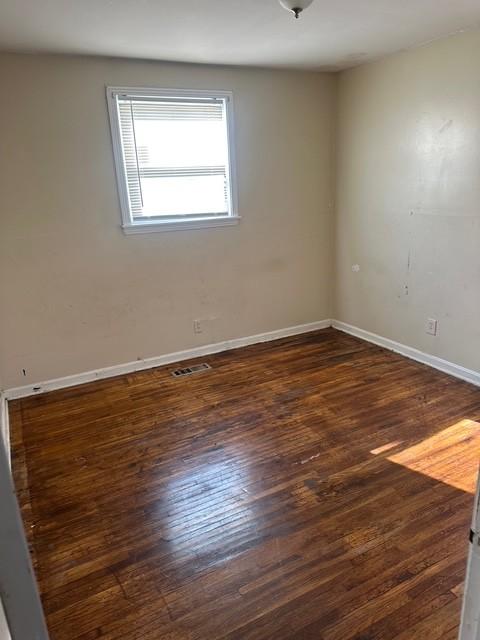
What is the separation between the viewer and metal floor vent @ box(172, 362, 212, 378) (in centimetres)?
355

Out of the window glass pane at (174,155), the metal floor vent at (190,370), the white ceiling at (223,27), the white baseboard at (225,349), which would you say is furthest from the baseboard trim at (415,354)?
the white ceiling at (223,27)

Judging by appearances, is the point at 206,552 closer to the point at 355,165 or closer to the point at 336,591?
the point at 336,591

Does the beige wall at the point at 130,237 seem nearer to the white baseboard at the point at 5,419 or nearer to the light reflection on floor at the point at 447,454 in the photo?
the white baseboard at the point at 5,419

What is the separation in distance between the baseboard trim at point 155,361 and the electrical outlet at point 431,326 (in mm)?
1218

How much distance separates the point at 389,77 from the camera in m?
3.37

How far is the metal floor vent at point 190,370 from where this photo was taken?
355 centimetres

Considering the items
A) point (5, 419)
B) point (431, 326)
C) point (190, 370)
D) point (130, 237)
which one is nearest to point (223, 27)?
point (130, 237)

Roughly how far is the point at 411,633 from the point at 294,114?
3730 millimetres

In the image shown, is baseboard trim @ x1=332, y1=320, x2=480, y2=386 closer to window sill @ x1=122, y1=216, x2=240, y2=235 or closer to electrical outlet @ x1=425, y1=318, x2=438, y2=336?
electrical outlet @ x1=425, y1=318, x2=438, y2=336

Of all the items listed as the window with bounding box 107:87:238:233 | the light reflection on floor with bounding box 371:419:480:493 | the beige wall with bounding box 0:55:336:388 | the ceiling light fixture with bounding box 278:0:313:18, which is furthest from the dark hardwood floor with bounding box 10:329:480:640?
the ceiling light fixture with bounding box 278:0:313:18

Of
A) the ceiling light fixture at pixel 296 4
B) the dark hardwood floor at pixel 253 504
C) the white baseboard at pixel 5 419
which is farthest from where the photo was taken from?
the white baseboard at pixel 5 419

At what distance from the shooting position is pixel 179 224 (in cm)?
354

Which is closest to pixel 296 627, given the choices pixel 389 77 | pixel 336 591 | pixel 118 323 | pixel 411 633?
pixel 336 591

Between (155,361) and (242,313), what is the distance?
92cm
